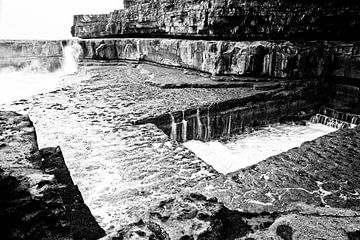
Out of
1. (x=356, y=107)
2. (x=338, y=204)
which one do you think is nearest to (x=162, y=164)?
(x=338, y=204)

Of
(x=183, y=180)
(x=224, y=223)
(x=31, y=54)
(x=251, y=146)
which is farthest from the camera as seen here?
(x=31, y=54)

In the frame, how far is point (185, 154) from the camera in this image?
151 inches

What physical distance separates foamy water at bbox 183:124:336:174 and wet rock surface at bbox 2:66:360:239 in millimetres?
1298

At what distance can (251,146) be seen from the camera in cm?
590

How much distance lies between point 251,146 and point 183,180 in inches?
125

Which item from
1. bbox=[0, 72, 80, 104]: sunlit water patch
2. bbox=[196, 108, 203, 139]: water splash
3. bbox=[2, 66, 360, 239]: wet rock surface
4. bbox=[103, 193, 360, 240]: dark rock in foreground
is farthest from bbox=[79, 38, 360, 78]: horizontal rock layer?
bbox=[103, 193, 360, 240]: dark rock in foreground

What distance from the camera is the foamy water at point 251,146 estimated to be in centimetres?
512

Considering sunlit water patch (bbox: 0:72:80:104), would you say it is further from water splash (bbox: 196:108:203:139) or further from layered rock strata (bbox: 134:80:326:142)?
water splash (bbox: 196:108:203:139)

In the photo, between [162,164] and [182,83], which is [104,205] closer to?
[162,164]

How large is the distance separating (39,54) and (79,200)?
13.6 m

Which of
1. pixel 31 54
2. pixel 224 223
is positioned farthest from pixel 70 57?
pixel 224 223

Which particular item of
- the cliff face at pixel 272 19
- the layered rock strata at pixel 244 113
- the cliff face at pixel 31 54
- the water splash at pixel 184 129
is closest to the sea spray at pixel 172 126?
the layered rock strata at pixel 244 113

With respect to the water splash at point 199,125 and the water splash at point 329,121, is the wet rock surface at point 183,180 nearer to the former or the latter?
the water splash at point 199,125

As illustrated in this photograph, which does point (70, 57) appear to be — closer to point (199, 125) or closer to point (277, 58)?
point (199, 125)
